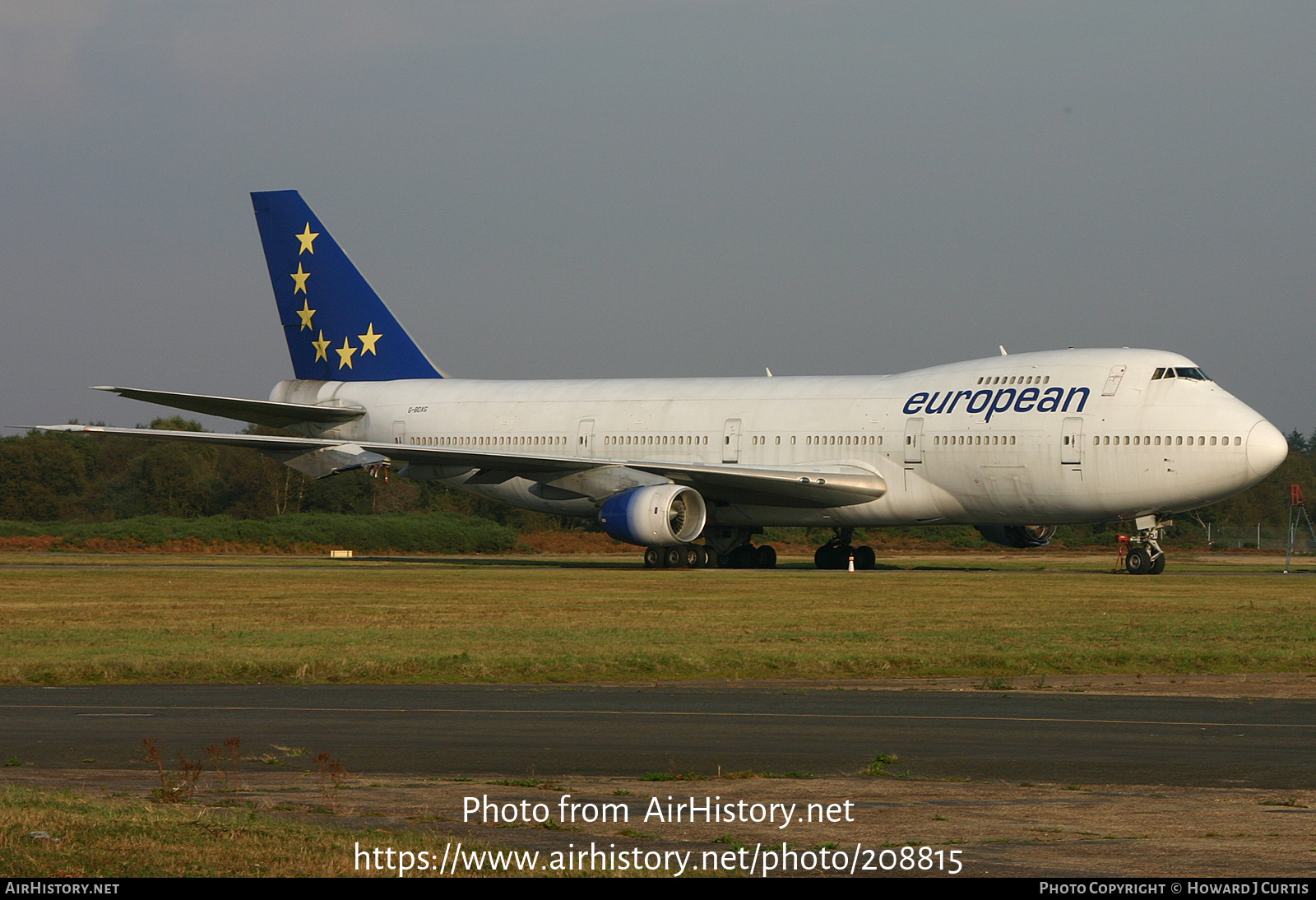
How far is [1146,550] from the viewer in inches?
1388

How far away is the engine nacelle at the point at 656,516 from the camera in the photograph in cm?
3666

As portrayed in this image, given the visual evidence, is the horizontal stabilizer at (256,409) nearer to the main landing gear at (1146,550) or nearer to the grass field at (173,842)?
the main landing gear at (1146,550)

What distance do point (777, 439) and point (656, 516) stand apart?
166 inches

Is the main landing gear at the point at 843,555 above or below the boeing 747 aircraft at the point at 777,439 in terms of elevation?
below

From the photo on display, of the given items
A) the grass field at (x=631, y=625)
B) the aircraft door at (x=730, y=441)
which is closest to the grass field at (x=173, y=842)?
the grass field at (x=631, y=625)

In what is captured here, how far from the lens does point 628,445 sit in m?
41.4

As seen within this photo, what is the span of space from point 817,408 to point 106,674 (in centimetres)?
2399

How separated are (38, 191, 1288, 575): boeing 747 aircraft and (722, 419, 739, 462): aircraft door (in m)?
0.05

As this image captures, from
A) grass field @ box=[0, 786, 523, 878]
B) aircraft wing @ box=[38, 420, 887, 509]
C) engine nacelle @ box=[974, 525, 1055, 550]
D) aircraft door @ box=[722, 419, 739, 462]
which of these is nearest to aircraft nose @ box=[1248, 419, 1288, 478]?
engine nacelle @ box=[974, 525, 1055, 550]

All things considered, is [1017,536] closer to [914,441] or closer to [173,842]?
[914,441]

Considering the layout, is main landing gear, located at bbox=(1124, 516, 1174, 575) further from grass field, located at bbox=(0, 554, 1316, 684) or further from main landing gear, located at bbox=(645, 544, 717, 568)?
main landing gear, located at bbox=(645, 544, 717, 568)

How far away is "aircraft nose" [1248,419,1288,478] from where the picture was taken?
33156 millimetres

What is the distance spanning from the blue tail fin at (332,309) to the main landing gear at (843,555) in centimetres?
1378
